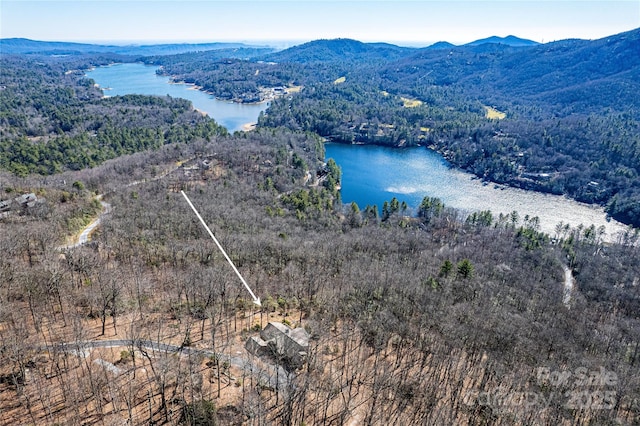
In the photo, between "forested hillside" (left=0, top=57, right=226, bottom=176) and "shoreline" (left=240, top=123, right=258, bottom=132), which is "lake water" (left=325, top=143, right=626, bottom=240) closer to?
"shoreline" (left=240, top=123, right=258, bottom=132)

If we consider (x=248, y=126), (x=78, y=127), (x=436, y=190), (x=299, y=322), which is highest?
(x=248, y=126)

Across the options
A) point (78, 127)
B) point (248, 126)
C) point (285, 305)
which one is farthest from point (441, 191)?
point (78, 127)

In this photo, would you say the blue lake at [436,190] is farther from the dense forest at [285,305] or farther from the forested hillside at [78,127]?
the forested hillside at [78,127]

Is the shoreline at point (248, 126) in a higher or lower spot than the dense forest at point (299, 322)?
higher

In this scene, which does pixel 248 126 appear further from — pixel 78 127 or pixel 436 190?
pixel 436 190

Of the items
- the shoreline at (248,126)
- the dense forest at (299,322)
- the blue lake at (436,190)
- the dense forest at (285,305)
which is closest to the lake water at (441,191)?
the blue lake at (436,190)

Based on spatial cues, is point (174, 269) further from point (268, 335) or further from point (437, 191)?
point (437, 191)

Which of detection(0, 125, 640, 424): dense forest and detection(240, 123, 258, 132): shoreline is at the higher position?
detection(240, 123, 258, 132): shoreline

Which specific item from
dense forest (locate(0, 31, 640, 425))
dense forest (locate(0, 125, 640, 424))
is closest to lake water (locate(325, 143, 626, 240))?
dense forest (locate(0, 31, 640, 425))
